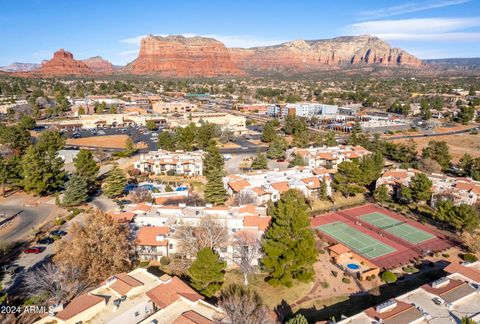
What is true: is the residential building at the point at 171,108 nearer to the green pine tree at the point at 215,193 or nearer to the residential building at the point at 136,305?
the green pine tree at the point at 215,193

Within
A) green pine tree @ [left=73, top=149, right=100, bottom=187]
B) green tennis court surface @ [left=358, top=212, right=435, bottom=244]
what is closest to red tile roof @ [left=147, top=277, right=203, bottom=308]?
green tennis court surface @ [left=358, top=212, right=435, bottom=244]

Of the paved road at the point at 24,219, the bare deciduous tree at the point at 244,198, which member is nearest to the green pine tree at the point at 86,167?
the paved road at the point at 24,219

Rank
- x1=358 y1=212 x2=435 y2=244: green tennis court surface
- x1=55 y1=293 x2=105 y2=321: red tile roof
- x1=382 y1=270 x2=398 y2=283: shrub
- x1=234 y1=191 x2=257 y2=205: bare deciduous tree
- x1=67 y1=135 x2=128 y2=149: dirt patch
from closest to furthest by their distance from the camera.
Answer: x1=55 y1=293 x2=105 y2=321: red tile roof < x1=382 y1=270 x2=398 y2=283: shrub < x1=358 y1=212 x2=435 y2=244: green tennis court surface < x1=234 y1=191 x2=257 y2=205: bare deciduous tree < x1=67 y1=135 x2=128 y2=149: dirt patch

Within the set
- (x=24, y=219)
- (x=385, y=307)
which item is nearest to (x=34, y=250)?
(x=24, y=219)

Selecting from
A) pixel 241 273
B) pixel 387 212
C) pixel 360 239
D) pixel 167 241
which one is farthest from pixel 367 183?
pixel 167 241

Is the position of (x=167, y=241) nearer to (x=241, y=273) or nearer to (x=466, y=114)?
(x=241, y=273)

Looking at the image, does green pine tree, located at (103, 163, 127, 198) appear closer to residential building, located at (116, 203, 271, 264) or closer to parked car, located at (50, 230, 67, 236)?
residential building, located at (116, 203, 271, 264)
